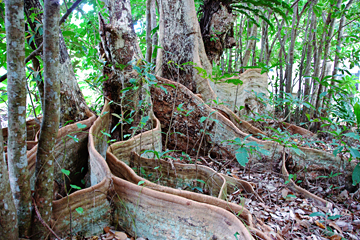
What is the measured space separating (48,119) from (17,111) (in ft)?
0.57

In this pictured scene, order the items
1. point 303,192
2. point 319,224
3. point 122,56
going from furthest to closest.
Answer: point 122,56 < point 303,192 < point 319,224

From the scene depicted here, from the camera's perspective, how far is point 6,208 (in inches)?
51.5

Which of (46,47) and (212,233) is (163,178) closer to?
(212,233)

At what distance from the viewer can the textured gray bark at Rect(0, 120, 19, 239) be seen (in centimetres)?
128

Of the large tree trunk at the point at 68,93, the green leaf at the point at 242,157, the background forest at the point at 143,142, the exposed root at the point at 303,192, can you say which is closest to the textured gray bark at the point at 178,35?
the background forest at the point at 143,142

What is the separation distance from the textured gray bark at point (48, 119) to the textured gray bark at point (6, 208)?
0.16 metres

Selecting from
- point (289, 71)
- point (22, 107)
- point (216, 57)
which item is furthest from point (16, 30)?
point (289, 71)

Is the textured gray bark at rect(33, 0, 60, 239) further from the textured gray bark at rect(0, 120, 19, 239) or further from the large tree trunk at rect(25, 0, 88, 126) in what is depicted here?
the large tree trunk at rect(25, 0, 88, 126)

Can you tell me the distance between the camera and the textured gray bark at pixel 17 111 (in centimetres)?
126

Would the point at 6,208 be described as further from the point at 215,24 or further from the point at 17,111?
the point at 215,24

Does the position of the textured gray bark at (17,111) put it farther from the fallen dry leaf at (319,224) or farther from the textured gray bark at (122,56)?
the fallen dry leaf at (319,224)

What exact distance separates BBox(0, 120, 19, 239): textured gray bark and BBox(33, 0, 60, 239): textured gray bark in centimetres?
16

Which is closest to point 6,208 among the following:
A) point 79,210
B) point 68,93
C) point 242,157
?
point 79,210

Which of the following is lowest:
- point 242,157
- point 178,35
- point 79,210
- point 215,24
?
point 79,210
